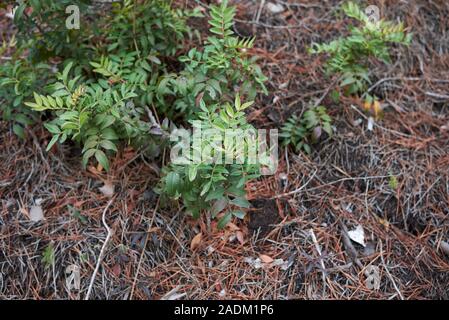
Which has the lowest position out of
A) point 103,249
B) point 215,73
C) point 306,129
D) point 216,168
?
point 103,249

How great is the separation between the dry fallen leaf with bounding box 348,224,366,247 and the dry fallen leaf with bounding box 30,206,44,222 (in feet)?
5.22

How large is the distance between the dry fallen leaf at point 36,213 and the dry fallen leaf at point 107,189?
320 mm

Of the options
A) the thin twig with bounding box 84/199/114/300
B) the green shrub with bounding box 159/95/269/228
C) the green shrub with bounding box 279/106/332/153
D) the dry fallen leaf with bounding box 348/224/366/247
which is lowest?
the thin twig with bounding box 84/199/114/300

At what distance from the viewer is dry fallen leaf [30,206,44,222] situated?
251 centimetres

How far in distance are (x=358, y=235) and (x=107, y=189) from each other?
1.33 metres

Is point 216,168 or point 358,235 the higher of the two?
point 216,168

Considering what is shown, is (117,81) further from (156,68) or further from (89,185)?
(89,185)

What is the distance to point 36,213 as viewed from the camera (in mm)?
2521

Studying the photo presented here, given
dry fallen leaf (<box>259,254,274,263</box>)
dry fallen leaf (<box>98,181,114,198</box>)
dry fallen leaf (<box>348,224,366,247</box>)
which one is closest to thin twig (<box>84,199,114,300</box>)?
dry fallen leaf (<box>98,181,114,198</box>)

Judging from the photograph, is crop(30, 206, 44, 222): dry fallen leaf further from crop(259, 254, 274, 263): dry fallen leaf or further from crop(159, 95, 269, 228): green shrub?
crop(259, 254, 274, 263): dry fallen leaf

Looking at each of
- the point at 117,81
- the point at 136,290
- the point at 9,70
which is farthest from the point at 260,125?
the point at 9,70

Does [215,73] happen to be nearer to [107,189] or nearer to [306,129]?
[306,129]

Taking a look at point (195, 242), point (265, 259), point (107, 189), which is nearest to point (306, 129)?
point (265, 259)
